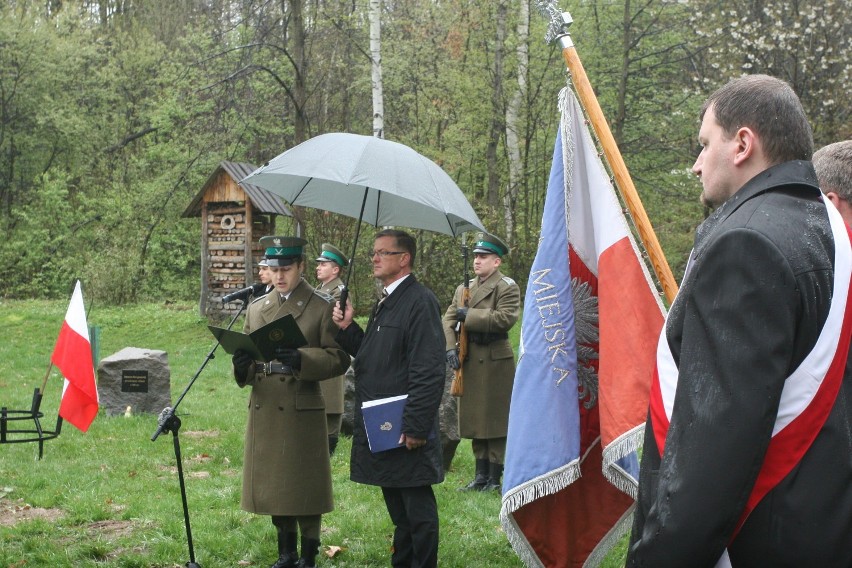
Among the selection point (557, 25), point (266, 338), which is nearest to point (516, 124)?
point (266, 338)

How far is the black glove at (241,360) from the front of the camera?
223 inches

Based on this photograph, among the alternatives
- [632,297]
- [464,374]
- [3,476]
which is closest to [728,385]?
[632,297]

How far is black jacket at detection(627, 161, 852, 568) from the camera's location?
1.87m

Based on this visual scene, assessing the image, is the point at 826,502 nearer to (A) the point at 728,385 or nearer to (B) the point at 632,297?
(A) the point at 728,385

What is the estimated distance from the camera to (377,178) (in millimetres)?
5102

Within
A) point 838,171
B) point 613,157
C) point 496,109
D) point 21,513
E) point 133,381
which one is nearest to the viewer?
point 838,171

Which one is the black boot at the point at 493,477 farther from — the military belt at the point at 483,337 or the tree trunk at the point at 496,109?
the tree trunk at the point at 496,109

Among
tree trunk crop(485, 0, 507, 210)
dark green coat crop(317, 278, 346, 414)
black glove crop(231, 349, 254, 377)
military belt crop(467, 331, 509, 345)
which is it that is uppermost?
tree trunk crop(485, 0, 507, 210)

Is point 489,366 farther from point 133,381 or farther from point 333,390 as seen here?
point 133,381

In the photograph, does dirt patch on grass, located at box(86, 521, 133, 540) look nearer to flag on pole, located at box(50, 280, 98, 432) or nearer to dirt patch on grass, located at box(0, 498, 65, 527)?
dirt patch on grass, located at box(0, 498, 65, 527)

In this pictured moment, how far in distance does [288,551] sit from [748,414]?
4.66 metres

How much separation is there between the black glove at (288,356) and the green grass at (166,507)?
1504 millimetres

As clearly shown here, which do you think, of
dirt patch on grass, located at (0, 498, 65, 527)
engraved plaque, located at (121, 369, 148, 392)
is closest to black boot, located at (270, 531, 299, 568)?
dirt patch on grass, located at (0, 498, 65, 527)

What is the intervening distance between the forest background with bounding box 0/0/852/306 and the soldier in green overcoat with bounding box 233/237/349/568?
12928 mm
